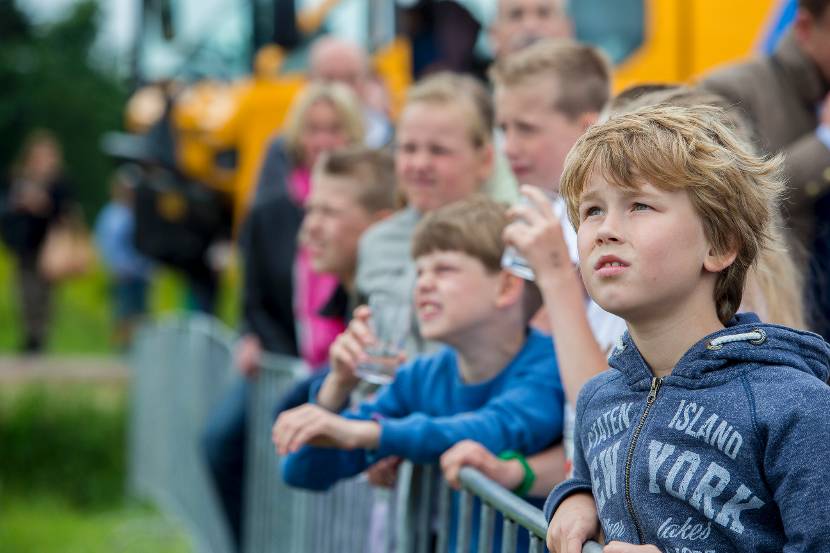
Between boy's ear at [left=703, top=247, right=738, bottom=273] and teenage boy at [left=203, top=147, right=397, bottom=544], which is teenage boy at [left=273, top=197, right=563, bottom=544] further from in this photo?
boy's ear at [left=703, top=247, right=738, bottom=273]

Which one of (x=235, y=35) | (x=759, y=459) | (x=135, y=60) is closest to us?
(x=759, y=459)

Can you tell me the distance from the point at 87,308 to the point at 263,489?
637 inches

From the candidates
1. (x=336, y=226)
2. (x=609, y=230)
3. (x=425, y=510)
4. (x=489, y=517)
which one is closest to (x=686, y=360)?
(x=609, y=230)

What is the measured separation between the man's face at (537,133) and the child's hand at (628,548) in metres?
1.69

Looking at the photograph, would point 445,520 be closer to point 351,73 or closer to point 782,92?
point 782,92

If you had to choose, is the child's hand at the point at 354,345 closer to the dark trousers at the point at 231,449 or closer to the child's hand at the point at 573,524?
the child's hand at the point at 573,524

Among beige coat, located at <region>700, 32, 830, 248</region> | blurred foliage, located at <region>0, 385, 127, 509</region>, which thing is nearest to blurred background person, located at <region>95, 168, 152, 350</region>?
blurred foliage, located at <region>0, 385, 127, 509</region>

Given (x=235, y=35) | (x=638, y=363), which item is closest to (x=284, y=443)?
(x=638, y=363)

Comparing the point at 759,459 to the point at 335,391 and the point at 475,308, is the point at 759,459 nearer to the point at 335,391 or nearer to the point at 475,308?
the point at 475,308

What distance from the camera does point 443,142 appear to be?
4207 mm

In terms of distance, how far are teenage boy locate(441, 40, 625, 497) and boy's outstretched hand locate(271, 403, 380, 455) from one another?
0.62 ft

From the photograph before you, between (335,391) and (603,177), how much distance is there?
1.56 m

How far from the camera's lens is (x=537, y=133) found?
375 centimetres

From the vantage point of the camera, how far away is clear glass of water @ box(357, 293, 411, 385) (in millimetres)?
3639
